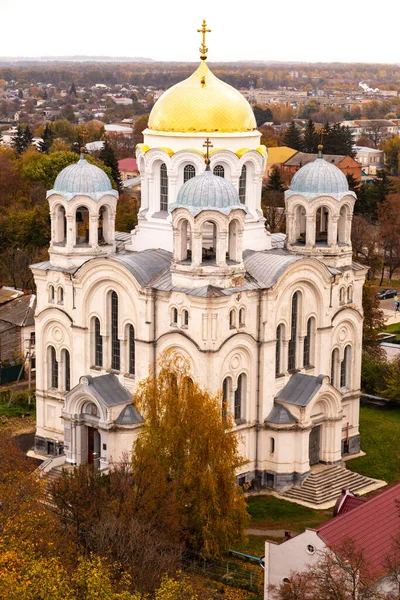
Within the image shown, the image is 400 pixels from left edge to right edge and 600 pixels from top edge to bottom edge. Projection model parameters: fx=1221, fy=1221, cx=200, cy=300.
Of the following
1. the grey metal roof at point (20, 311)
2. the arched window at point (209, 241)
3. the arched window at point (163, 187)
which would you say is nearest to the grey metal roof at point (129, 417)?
the arched window at point (209, 241)

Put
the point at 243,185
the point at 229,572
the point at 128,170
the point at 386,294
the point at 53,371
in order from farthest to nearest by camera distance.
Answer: the point at 128,170, the point at 386,294, the point at 53,371, the point at 243,185, the point at 229,572

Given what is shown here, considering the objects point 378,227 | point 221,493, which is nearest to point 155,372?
point 221,493

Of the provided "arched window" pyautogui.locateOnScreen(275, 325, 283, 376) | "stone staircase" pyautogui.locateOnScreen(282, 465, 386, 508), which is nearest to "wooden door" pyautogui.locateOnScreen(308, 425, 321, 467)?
"stone staircase" pyautogui.locateOnScreen(282, 465, 386, 508)

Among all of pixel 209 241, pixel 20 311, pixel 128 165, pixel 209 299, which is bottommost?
pixel 20 311

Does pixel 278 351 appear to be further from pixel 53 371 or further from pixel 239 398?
pixel 53 371

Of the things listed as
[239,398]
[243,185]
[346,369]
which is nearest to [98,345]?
[239,398]

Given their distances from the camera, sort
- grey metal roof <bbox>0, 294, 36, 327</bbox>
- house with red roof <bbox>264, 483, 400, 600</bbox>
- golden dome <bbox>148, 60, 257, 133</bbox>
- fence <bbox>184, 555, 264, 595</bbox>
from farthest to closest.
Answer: grey metal roof <bbox>0, 294, 36, 327</bbox> < golden dome <bbox>148, 60, 257, 133</bbox> < fence <bbox>184, 555, 264, 595</bbox> < house with red roof <bbox>264, 483, 400, 600</bbox>

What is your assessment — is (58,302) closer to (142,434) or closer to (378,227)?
(142,434)

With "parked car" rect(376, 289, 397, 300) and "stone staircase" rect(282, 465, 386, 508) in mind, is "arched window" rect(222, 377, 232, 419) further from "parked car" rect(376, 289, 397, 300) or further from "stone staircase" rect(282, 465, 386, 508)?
"parked car" rect(376, 289, 397, 300)
